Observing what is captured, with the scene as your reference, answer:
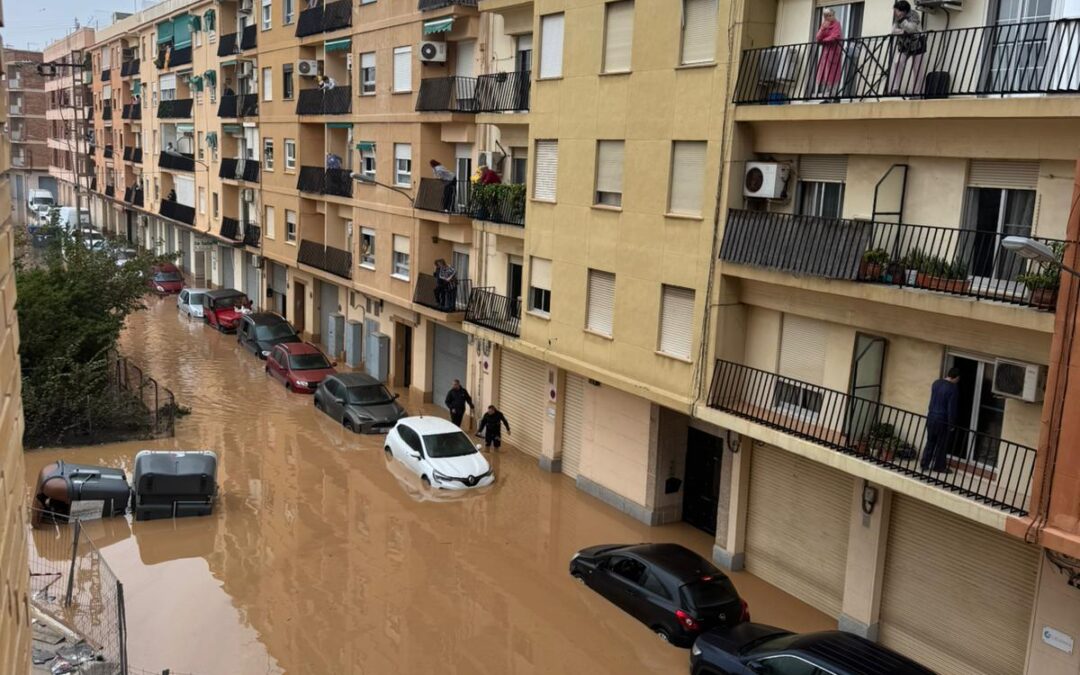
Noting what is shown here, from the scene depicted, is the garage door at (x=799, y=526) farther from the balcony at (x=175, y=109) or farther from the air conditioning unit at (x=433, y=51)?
the balcony at (x=175, y=109)

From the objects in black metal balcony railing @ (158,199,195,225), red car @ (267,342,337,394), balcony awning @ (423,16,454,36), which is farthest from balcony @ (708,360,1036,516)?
black metal balcony railing @ (158,199,195,225)

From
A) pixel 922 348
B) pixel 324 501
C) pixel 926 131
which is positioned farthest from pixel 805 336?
pixel 324 501

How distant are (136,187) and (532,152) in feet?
145

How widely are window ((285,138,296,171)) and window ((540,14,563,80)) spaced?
55.7 feet

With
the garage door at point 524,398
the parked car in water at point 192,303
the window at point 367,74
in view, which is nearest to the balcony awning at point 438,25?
the window at point 367,74

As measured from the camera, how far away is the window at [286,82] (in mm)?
34719

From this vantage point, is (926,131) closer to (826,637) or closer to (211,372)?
(826,637)

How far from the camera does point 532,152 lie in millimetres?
20547

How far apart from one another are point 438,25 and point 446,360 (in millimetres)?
9167

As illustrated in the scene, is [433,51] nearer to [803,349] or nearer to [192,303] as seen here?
[803,349]

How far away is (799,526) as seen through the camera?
627 inches

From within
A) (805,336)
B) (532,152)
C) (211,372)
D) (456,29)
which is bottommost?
(211,372)

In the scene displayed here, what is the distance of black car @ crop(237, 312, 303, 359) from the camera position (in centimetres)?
3312

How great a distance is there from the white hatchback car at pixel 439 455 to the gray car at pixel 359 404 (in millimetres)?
2438
